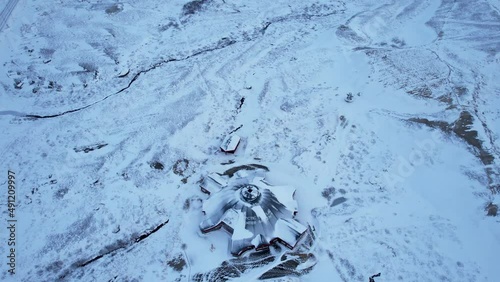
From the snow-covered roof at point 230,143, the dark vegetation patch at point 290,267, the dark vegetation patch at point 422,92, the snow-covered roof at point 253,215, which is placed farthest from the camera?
the dark vegetation patch at point 422,92

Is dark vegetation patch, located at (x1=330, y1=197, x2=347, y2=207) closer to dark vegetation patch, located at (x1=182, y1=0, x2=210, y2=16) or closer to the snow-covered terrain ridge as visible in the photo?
the snow-covered terrain ridge

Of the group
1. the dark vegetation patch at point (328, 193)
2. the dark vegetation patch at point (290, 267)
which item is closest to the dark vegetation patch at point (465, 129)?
the dark vegetation patch at point (328, 193)

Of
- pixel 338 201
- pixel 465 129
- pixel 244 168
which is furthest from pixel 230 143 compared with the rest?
pixel 465 129

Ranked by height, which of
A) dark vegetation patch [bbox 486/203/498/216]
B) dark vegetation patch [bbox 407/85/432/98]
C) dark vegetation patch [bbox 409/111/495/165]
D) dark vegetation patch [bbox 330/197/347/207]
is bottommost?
dark vegetation patch [bbox 330/197/347/207]

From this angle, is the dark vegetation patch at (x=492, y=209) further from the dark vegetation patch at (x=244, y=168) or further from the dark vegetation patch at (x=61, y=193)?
the dark vegetation patch at (x=61, y=193)

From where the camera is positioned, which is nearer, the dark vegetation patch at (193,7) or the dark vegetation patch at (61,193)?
the dark vegetation patch at (61,193)

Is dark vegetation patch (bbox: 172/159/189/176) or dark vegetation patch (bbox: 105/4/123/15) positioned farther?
dark vegetation patch (bbox: 105/4/123/15)

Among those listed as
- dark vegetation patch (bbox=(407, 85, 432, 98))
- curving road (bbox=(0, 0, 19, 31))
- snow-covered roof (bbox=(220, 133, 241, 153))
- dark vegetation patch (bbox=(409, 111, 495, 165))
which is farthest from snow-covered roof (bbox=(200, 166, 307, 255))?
curving road (bbox=(0, 0, 19, 31))
